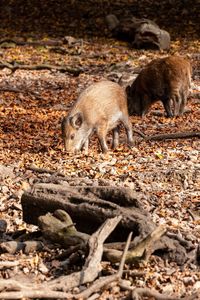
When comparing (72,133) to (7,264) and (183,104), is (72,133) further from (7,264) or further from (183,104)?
(7,264)

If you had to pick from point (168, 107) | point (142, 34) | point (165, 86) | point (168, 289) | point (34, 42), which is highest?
point (142, 34)

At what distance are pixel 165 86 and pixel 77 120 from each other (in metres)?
3.58

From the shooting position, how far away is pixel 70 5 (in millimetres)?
23297

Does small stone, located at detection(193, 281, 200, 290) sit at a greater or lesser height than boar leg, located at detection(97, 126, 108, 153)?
lesser

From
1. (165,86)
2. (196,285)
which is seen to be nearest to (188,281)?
(196,285)

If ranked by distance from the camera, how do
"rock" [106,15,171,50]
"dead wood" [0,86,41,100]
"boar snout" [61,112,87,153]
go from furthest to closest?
1. "rock" [106,15,171,50]
2. "dead wood" [0,86,41,100]
3. "boar snout" [61,112,87,153]

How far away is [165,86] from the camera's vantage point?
12.7 metres

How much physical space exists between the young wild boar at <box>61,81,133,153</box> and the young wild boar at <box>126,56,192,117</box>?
2.28 m

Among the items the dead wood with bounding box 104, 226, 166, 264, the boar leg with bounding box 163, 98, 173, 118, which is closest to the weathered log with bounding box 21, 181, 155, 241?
the dead wood with bounding box 104, 226, 166, 264

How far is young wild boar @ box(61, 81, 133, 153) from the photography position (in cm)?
941

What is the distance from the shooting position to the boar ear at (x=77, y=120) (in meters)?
9.38

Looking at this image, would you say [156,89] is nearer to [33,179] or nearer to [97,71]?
[97,71]

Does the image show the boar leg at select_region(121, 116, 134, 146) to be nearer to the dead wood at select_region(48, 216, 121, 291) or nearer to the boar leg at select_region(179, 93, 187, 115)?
the boar leg at select_region(179, 93, 187, 115)

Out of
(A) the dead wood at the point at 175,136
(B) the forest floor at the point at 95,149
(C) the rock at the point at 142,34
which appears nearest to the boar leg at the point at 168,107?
(B) the forest floor at the point at 95,149
